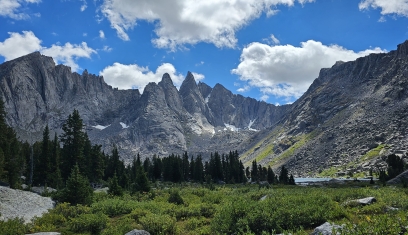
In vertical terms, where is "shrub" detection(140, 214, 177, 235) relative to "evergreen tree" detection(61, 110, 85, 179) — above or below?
below

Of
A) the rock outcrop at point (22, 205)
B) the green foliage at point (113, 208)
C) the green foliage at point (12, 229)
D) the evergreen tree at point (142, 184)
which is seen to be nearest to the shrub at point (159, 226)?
the green foliage at point (113, 208)

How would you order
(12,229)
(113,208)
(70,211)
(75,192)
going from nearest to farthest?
(12,229)
(70,211)
(113,208)
(75,192)

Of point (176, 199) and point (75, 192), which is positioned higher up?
point (75, 192)

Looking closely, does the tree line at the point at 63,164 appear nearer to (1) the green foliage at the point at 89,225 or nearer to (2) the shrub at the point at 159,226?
(1) the green foliage at the point at 89,225

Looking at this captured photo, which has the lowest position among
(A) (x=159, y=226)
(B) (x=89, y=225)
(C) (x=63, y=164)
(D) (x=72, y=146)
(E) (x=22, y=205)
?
(B) (x=89, y=225)

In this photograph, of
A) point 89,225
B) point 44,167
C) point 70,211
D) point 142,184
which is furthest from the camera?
point 44,167

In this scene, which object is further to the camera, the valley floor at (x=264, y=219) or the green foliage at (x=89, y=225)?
the green foliage at (x=89, y=225)

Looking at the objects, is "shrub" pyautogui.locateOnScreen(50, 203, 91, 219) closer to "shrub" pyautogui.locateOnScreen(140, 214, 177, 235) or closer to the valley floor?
the valley floor

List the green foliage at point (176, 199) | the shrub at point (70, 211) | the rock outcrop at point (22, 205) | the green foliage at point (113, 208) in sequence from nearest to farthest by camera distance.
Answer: the rock outcrop at point (22, 205)
the shrub at point (70, 211)
the green foliage at point (113, 208)
the green foliage at point (176, 199)

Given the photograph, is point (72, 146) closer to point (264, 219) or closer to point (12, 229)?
point (12, 229)

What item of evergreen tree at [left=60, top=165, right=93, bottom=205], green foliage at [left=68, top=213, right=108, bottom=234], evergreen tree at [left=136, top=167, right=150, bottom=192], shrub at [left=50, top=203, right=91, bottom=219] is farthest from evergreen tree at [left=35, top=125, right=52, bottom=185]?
green foliage at [left=68, top=213, right=108, bottom=234]

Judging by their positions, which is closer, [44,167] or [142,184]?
[142,184]

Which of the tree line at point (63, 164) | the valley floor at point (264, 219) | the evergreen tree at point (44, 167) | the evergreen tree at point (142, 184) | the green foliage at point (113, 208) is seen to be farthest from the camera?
the evergreen tree at point (44, 167)

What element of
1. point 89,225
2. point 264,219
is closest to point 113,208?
point 89,225
